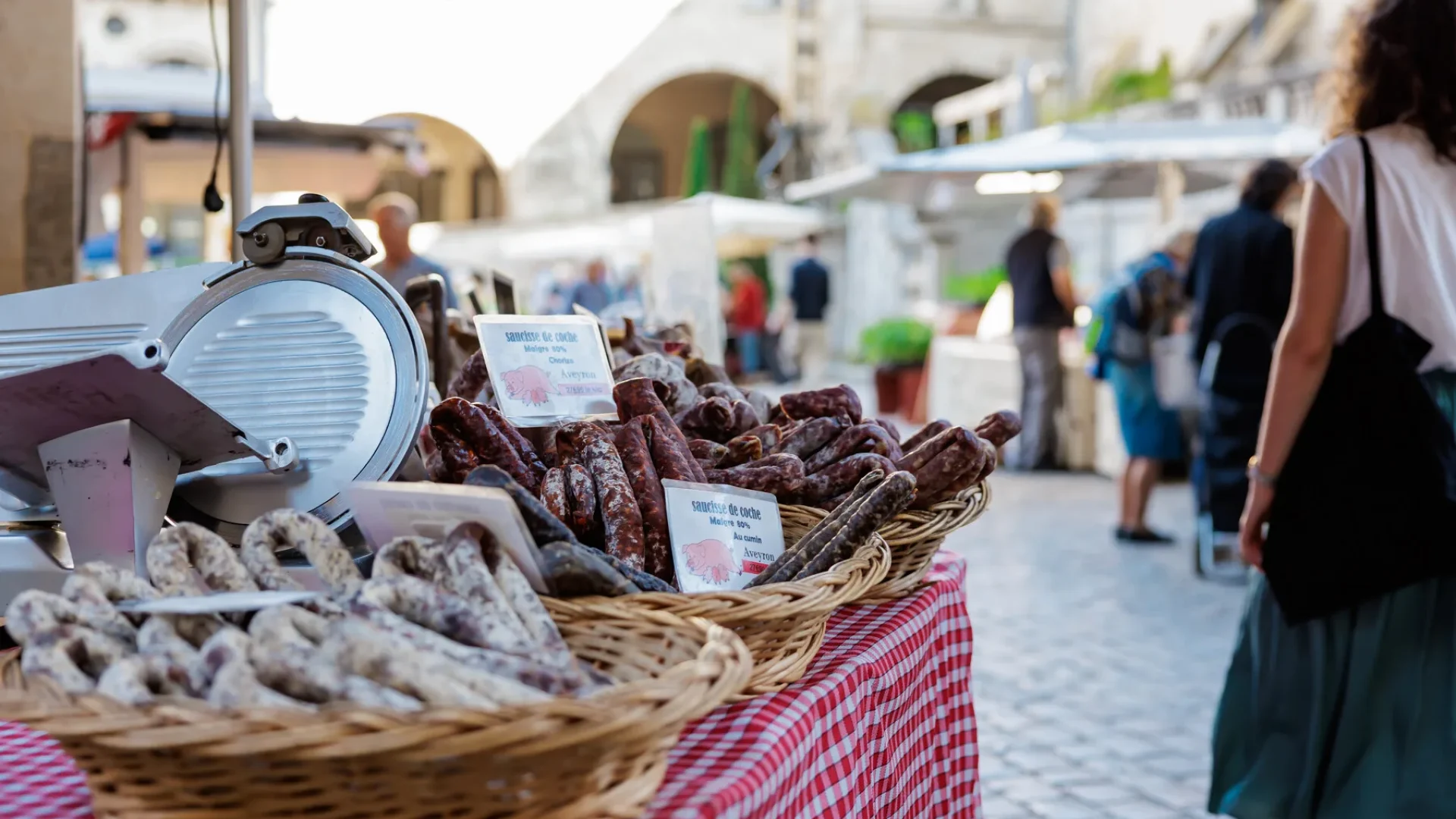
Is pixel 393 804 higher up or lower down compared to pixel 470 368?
lower down

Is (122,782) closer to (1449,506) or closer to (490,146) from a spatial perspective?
(1449,506)

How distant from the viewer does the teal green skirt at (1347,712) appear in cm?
264

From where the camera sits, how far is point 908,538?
1974 millimetres

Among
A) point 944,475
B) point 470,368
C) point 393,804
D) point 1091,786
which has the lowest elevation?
point 1091,786

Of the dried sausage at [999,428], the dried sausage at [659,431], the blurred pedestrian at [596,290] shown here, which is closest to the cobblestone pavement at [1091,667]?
the dried sausage at [999,428]

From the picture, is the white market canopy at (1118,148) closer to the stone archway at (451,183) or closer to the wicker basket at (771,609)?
the wicker basket at (771,609)

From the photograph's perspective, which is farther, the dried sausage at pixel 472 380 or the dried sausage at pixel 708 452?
the dried sausage at pixel 472 380

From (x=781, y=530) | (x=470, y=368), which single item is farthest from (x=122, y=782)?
(x=470, y=368)

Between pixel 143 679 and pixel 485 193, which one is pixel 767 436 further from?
pixel 485 193

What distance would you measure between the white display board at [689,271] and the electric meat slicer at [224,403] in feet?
6.97

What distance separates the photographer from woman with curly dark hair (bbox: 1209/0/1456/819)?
Result: 8.54 feet

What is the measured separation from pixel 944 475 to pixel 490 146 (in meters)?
24.2

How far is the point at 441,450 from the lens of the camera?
1.77m

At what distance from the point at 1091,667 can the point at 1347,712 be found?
7.53ft
